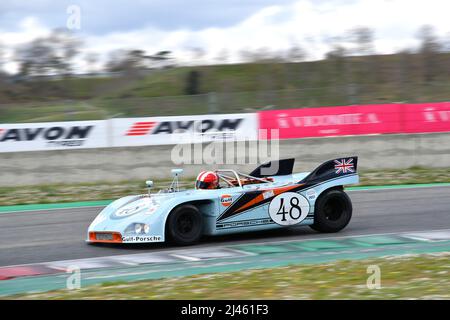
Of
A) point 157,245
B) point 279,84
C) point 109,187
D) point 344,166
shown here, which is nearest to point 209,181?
point 157,245

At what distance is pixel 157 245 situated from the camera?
32.6ft

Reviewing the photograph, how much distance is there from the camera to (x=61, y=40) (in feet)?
93.3

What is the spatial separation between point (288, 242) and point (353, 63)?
76.9ft

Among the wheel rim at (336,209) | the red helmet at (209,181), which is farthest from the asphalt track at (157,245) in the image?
the red helmet at (209,181)

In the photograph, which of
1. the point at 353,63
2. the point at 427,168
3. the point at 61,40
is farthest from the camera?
the point at 353,63

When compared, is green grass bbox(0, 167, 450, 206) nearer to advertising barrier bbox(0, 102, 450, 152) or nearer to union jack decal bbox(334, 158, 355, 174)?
advertising barrier bbox(0, 102, 450, 152)

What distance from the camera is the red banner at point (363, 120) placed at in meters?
19.0

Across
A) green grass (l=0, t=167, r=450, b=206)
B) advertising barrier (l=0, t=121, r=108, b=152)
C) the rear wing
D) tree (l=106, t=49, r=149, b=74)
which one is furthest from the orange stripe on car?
tree (l=106, t=49, r=149, b=74)

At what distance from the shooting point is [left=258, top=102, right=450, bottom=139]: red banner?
18984 mm

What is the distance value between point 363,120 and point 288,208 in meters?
9.22

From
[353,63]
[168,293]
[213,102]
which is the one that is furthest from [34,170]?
[353,63]

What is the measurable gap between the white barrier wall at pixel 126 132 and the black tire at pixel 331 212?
7634mm

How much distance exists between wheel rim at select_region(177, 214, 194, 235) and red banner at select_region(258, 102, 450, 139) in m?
9.29
